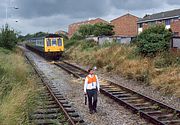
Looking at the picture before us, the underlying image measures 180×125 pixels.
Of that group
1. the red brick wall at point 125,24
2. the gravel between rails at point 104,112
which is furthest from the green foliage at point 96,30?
the gravel between rails at point 104,112

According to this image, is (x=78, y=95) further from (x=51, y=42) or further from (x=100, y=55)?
(x=51, y=42)

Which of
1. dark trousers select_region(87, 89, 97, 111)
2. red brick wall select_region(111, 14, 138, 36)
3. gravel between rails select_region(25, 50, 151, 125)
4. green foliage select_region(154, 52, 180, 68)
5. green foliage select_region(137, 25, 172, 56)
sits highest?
red brick wall select_region(111, 14, 138, 36)

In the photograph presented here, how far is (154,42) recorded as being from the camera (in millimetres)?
24406

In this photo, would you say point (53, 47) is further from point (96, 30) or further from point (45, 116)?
point (45, 116)

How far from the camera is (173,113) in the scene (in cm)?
1170

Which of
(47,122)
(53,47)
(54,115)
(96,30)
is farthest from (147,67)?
(96,30)

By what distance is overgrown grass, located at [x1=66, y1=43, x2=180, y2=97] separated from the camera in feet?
54.6

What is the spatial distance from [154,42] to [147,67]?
4196mm

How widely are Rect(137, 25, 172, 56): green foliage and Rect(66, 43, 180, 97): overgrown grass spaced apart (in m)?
0.64

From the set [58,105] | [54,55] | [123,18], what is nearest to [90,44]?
[54,55]

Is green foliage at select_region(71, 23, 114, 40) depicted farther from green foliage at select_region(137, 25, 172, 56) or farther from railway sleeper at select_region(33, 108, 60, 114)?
railway sleeper at select_region(33, 108, 60, 114)

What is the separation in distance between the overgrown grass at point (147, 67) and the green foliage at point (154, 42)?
637 millimetres

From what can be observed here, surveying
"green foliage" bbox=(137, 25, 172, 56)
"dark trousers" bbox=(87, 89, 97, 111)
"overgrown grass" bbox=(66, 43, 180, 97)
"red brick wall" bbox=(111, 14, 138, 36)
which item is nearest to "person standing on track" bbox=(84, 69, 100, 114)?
"dark trousers" bbox=(87, 89, 97, 111)

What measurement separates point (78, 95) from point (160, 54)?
8.35 metres
